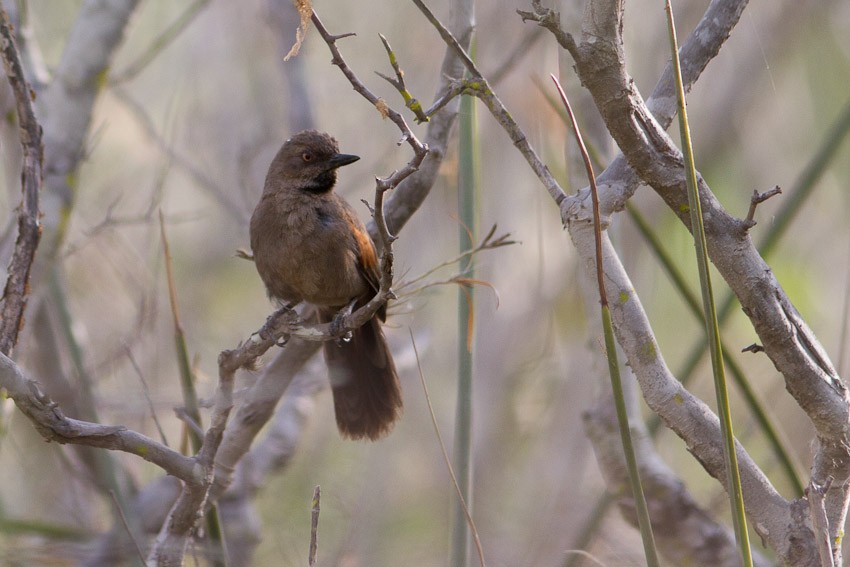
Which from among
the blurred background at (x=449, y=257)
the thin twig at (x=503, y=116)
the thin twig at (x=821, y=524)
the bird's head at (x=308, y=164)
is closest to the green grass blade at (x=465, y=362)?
the thin twig at (x=503, y=116)

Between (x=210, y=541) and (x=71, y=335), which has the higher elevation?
(x=71, y=335)

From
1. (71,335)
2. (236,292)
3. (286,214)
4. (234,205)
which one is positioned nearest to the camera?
(71,335)

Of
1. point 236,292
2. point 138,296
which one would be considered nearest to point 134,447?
point 138,296

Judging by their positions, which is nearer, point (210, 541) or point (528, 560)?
point (210, 541)

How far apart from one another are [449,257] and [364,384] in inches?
86.8

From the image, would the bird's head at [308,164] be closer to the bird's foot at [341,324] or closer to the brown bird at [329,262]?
the brown bird at [329,262]

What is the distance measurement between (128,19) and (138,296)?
65.2 inches

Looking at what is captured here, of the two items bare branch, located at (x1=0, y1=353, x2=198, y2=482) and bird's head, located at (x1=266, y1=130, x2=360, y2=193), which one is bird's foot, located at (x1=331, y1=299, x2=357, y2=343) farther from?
bare branch, located at (x1=0, y1=353, x2=198, y2=482)

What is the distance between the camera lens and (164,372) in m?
6.25

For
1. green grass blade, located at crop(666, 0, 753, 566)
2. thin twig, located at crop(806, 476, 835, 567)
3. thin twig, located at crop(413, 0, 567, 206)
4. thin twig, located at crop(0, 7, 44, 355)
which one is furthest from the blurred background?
green grass blade, located at crop(666, 0, 753, 566)

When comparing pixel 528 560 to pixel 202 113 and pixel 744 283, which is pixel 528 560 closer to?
pixel 744 283

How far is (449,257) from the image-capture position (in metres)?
6.42

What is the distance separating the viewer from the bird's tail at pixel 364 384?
4262 mm

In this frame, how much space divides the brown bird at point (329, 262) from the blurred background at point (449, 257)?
894 millimetres
